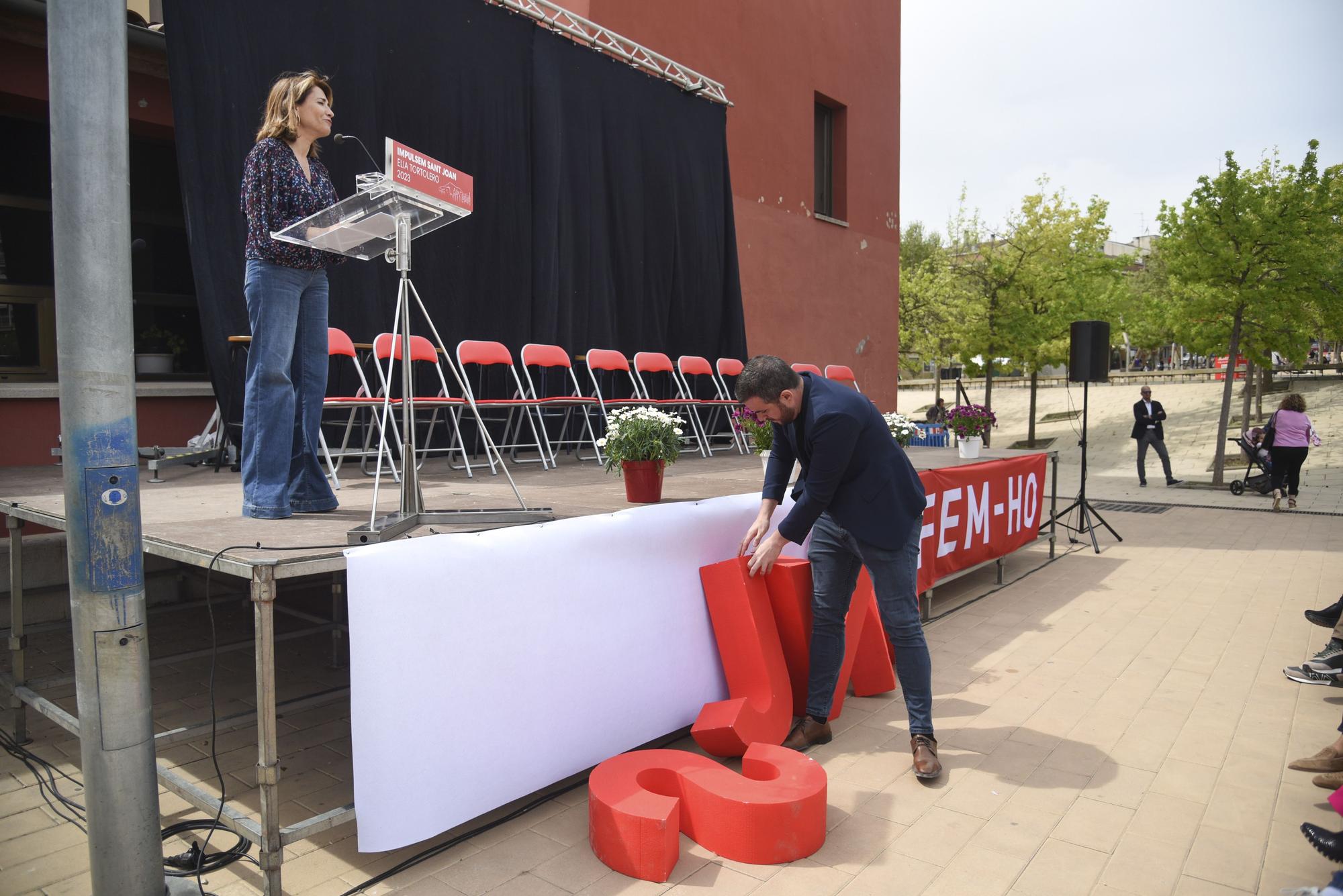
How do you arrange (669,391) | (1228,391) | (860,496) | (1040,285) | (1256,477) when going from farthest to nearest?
(1040,285)
(1228,391)
(1256,477)
(669,391)
(860,496)

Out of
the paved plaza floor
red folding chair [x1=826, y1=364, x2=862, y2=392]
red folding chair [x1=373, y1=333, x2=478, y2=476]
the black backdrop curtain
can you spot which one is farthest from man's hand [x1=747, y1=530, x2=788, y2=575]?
red folding chair [x1=826, y1=364, x2=862, y2=392]

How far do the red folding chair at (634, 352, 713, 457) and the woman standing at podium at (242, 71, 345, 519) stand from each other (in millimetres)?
3778

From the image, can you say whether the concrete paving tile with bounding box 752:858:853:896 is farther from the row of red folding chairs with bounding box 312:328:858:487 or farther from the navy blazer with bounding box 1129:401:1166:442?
the navy blazer with bounding box 1129:401:1166:442

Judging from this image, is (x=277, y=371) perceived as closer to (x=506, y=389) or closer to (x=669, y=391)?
(x=506, y=389)

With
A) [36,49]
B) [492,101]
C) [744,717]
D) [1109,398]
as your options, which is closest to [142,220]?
[36,49]

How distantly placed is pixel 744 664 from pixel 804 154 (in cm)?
851

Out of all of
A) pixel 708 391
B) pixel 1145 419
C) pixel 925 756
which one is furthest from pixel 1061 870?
pixel 1145 419

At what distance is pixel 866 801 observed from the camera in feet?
9.25

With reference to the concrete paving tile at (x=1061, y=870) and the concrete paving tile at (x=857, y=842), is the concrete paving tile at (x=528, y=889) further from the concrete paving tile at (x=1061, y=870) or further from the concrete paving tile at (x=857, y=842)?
the concrete paving tile at (x=1061, y=870)

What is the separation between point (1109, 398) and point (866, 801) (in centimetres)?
2478

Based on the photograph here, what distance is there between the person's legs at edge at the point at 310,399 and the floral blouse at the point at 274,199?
9.4 inches

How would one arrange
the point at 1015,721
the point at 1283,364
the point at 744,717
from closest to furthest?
the point at 744,717 < the point at 1015,721 < the point at 1283,364

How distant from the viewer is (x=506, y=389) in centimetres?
697

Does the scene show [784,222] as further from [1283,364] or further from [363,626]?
[1283,364]
